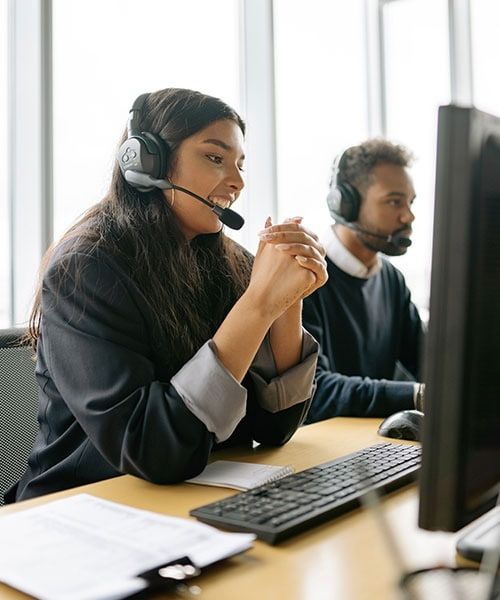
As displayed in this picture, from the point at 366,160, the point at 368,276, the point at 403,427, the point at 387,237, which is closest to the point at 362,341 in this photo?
the point at 368,276

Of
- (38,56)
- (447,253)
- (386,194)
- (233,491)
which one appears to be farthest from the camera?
(386,194)

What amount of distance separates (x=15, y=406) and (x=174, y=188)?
0.46 meters

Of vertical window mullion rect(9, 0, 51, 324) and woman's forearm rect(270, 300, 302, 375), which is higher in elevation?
vertical window mullion rect(9, 0, 51, 324)

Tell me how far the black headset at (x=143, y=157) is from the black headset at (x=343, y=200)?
3.01 feet

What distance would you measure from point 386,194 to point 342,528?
149 centimetres

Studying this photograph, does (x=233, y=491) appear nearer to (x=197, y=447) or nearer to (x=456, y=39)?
(x=197, y=447)

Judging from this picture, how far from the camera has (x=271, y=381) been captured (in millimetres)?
1268

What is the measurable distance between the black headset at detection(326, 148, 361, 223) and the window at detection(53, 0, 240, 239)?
0.42 m

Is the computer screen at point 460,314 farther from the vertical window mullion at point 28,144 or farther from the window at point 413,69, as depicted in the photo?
the window at point 413,69

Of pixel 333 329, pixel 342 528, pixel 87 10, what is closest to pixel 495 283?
pixel 342 528

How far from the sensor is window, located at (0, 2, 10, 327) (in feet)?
6.07

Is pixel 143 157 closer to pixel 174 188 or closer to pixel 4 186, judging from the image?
pixel 174 188

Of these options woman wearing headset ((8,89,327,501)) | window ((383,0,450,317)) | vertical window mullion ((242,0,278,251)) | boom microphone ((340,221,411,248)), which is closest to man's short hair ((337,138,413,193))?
boom microphone ((340,221,411,248))

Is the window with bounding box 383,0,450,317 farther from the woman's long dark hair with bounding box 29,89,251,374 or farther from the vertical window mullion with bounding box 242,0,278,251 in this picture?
the woman's long dark hair with bounding box 29,89,251,374
